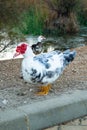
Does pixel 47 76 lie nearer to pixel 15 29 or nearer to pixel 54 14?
pixel 15 29

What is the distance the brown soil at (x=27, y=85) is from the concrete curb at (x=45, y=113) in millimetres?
271

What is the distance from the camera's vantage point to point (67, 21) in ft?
73.3

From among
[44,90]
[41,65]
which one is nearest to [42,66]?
[41,65]

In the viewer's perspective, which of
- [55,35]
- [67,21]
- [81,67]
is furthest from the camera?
[67,21]

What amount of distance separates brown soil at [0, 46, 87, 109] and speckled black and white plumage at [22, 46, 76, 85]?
248 mm

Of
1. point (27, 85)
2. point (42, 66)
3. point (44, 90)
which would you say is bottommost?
point (27, 85)

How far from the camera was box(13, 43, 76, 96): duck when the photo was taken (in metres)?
4.69

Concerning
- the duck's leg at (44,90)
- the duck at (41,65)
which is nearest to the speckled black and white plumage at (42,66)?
the duck at (41,65)

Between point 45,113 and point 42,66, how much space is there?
0.68 meters

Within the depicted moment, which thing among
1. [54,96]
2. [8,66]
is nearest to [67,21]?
[8,66]

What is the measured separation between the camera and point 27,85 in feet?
18.0

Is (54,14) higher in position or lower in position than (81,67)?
lower

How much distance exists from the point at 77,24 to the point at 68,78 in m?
16.7

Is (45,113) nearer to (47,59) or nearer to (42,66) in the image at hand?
A: (42,66)
